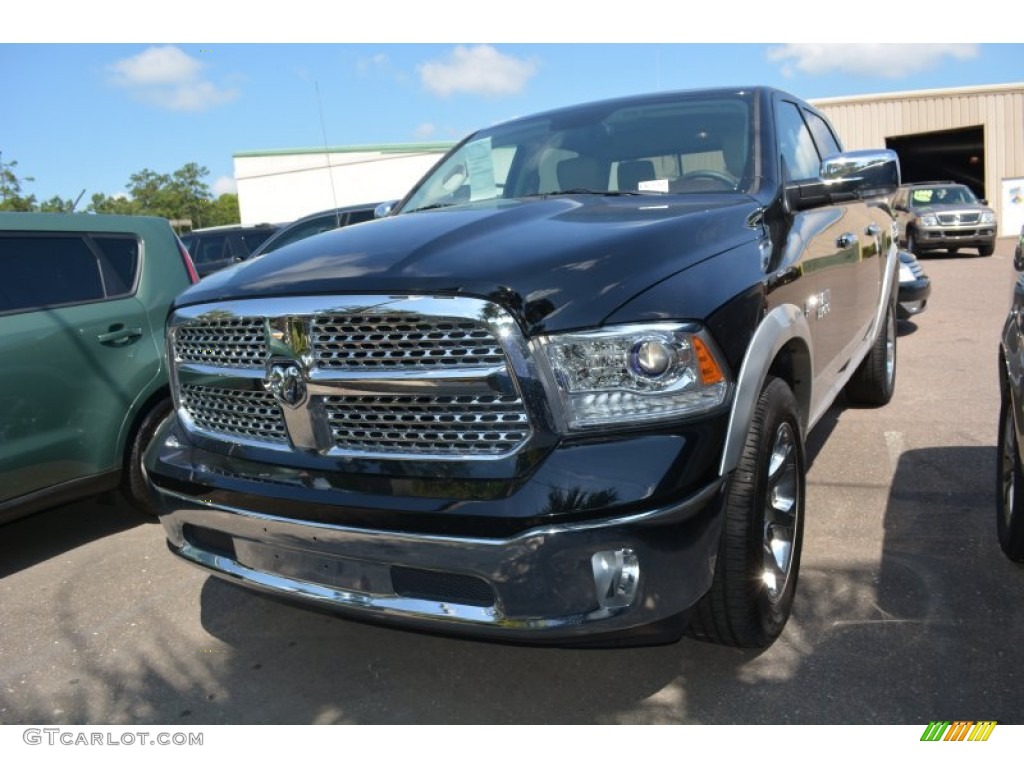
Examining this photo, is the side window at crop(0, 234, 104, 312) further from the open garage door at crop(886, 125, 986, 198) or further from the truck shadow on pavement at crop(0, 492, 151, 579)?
the open garage door at crop(886, 125, 986, 198)

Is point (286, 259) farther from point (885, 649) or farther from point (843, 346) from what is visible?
point (843, 346)

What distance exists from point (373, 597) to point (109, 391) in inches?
98.9

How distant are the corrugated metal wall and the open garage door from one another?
412cm

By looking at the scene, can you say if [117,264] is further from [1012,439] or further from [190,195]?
[190,195]

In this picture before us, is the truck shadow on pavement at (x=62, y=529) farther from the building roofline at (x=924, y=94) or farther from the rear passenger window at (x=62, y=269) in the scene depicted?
the building roofline at (x=924, y=94)

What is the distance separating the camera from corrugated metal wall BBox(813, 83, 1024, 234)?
2541cm

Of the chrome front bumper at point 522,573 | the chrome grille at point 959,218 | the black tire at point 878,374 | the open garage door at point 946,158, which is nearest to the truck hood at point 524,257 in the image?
the chrome front bumper at point 522,573

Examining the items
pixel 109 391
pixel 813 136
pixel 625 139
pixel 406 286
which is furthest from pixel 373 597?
pixel 813 136

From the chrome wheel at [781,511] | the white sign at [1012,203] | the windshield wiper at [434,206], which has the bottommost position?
the white sign at [1012,203]

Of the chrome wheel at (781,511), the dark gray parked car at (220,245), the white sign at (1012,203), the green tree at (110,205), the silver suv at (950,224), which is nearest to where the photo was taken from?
→ the chrome wheel at (781,511)

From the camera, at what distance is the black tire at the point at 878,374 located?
5.29 meters

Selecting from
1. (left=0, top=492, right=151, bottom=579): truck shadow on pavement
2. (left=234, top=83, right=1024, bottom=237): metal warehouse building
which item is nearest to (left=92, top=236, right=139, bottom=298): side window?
(left=0, top=492, right=151, bottom=579): truck shadow on pavement

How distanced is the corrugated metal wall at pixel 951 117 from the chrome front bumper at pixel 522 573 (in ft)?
86.8

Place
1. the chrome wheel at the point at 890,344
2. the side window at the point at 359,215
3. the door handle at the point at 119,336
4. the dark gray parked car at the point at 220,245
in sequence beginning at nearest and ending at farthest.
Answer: the door handle at the point at 119,336 < the chrome wheel at the point at 890,344 < the side window at the point at 359,215 < the dark gray parked car at the point at 220,245
